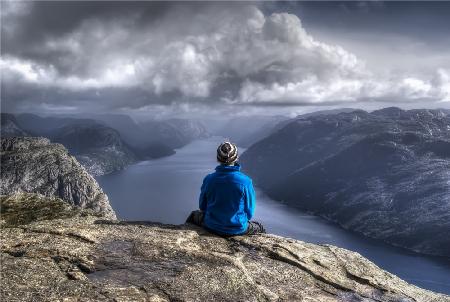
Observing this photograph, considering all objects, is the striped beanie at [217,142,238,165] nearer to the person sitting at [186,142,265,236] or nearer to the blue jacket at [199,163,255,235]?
the person sitting at [186,142,265,236]

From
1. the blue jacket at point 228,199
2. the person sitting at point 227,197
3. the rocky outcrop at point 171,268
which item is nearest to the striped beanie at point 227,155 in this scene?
the person sitting at point 227,197

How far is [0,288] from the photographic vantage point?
14914mm

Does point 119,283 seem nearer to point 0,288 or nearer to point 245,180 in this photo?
point 0,288

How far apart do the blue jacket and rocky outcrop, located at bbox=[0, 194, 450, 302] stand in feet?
3.04

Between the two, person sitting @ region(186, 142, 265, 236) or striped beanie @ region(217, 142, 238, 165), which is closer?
person sitting @ region(186, 142, 265, 236)

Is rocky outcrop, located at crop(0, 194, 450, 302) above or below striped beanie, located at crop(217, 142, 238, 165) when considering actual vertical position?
below

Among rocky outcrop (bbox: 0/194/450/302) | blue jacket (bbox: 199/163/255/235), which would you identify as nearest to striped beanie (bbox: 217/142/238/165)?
blue jacket (bbox: 199/163/255/235)

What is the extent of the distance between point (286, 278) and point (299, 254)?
333 cm

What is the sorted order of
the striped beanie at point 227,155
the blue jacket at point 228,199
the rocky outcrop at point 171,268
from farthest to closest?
1. the striped beanie at point 227,155
2. the blue jacket at point 228,199
3. the rocky outcrop at point 171,268

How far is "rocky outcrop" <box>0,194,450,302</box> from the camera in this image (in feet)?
53.3

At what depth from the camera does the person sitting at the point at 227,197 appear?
21672 mm

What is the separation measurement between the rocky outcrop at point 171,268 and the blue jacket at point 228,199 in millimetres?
926

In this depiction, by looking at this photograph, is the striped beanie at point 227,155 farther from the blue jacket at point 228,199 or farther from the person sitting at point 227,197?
the blue jacket at point 228,199

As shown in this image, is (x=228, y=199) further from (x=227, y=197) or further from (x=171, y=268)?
(x=171, y=268)
